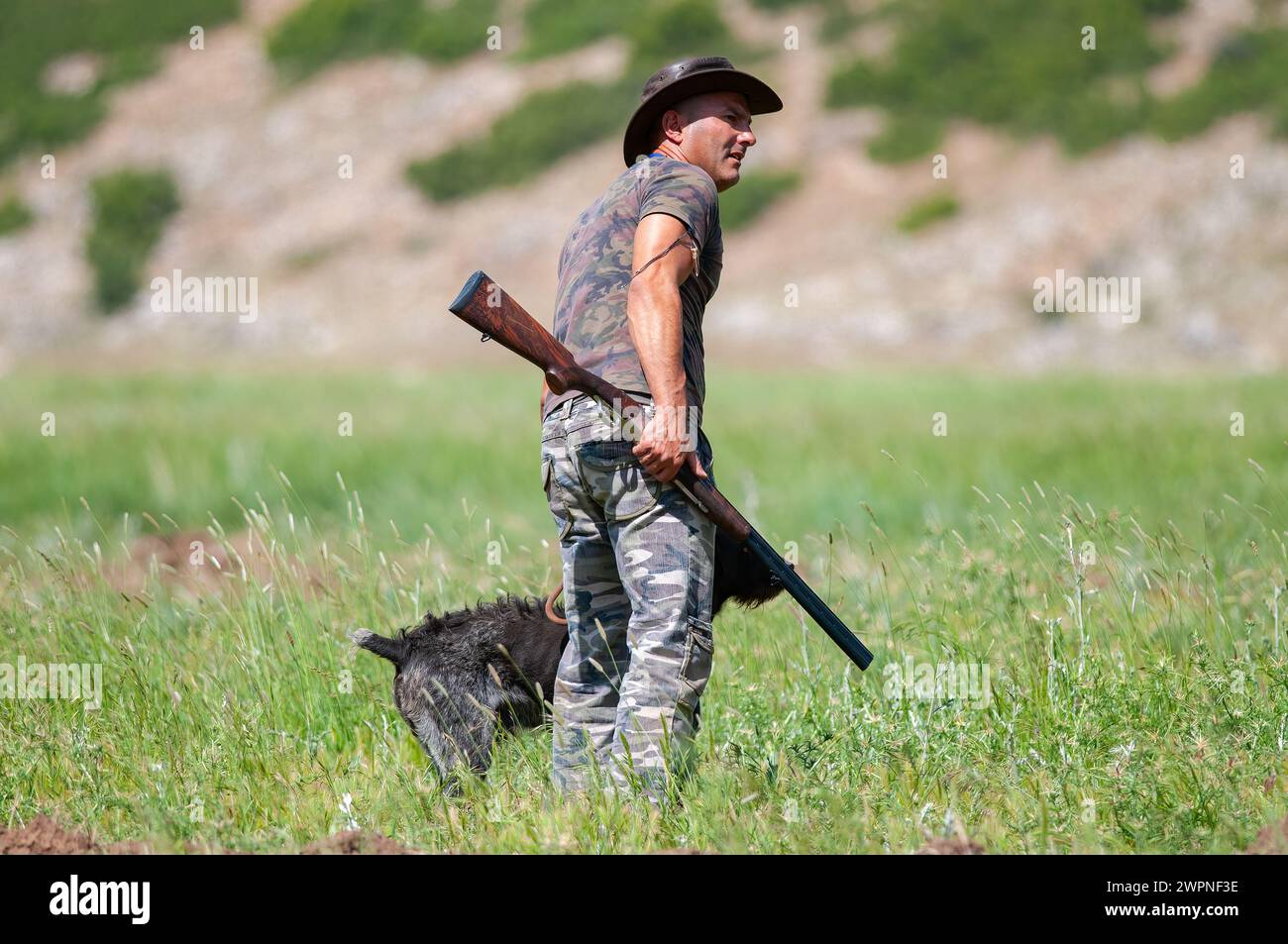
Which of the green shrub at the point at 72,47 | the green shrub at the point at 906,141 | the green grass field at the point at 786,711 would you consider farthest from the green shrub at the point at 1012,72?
the green grass field at the point at 786,711

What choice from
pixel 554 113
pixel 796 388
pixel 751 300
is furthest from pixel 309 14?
pixel 796 388

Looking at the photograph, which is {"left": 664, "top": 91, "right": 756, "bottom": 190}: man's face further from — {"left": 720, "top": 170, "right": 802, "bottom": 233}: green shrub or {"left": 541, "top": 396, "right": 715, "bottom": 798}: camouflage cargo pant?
{"left": 720, "top": 170, "right": 802, "bottom": 233}: green shrub

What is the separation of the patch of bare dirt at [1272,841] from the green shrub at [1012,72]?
1187 inches

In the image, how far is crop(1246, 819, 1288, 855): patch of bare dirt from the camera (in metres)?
4.05

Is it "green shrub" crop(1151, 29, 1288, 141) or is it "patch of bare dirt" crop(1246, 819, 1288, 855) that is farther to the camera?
"green shrub" crop(1151, 29, 1288, 141)

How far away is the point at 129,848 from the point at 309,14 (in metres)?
44.6

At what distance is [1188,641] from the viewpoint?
5832 millimetres

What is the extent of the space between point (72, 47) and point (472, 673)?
49127 mm

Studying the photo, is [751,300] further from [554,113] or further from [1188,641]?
[1188,641]

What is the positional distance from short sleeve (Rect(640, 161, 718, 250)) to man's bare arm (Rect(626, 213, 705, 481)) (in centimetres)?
3

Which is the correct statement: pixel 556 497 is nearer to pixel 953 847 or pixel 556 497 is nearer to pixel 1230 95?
pixel 953 847

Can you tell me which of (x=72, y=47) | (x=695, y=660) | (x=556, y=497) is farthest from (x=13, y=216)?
(x=695, y=660)

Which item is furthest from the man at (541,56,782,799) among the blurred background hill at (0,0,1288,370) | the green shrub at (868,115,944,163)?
the green shrub at (868,115,944,163)

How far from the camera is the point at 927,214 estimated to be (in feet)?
103
